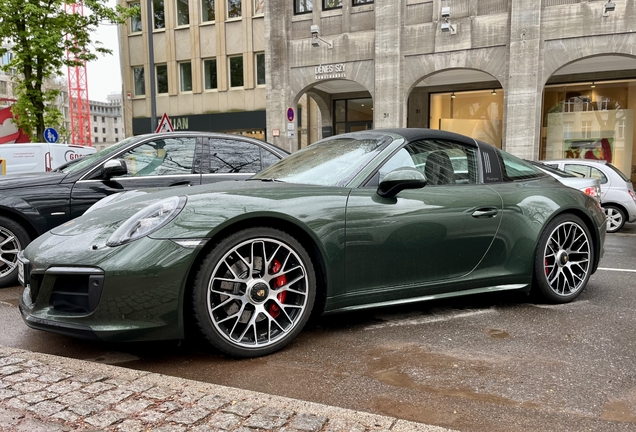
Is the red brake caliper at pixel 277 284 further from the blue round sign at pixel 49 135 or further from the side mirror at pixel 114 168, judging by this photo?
the blue round sign at pixel 49 135

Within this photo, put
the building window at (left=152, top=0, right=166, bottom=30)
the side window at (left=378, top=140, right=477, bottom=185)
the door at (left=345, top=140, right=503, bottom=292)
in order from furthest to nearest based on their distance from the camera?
the building window at (left=152, top=0, right=166, bottom=30) → the side window at (left=378, top=140, right=477, bottom=185) → the door at (left=345, top=140, right=503, bottom=292)

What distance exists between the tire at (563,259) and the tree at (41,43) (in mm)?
18512

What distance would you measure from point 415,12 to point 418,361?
56.1ft

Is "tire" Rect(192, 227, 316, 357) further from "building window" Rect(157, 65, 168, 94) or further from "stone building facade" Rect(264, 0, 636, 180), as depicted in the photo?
Result: "building window" Rect(157, 65, 168, 94)

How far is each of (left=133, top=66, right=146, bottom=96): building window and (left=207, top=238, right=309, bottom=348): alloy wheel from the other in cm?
2828

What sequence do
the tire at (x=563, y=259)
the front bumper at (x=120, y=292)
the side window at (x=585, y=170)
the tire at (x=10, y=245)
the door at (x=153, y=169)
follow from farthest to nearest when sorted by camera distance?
the side window at (x=585, y=170) < the door at (x=153, y=169) < the tire at (x=10, y=245) < the tire at (x=563, y=259) < the front bumper at (x=120, y=292)

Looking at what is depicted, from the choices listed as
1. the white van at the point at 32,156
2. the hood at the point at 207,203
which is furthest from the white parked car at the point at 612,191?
the white van at the point at 32,156

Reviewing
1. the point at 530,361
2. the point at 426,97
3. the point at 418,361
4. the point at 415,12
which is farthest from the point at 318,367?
the point at 426,97

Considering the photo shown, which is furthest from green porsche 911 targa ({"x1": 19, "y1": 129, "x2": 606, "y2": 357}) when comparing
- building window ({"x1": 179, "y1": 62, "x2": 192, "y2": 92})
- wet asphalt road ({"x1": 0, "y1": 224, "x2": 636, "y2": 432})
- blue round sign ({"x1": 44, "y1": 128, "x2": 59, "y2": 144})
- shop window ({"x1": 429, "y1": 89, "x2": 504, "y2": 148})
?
building window ({"x1": 179, "y1": 62, "x2": 192, "y2": 92})

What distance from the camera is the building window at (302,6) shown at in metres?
20.0

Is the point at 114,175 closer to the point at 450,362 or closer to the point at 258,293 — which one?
the point at 258,293

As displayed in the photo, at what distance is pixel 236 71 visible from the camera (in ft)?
86.8

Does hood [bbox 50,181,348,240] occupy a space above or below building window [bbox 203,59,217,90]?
below

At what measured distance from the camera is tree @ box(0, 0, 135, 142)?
18000mm
